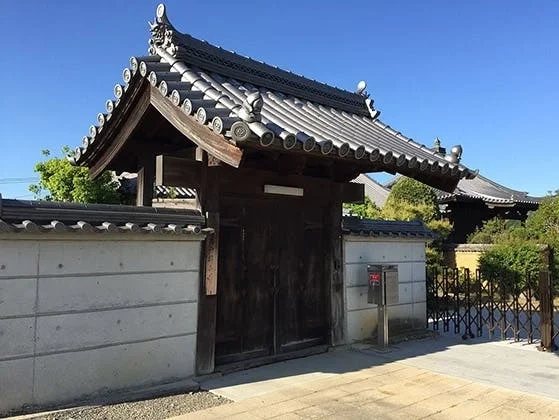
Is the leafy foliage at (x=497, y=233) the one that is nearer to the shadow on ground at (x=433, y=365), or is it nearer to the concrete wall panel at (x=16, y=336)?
the shadow on ground at (x=433, y=365)

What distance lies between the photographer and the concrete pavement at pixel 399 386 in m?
4.91

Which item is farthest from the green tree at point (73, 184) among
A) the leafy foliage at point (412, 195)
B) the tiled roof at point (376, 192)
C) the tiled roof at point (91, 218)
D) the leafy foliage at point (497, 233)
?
the tiled roof at point (376, 192)

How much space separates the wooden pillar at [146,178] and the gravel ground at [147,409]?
3277 mm

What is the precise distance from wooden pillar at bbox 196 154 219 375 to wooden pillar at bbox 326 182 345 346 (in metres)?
2.28

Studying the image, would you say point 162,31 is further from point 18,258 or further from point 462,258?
point 462,258

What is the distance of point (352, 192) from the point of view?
805 centimetres

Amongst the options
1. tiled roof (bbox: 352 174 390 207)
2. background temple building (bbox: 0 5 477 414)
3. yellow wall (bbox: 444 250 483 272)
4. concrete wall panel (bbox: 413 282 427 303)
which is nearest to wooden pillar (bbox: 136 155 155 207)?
background temple building (bbox: 0 5 477 414)

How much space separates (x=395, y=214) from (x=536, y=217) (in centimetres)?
561

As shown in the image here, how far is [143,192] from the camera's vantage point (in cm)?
747

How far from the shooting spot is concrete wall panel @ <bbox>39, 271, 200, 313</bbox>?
15.9 feet

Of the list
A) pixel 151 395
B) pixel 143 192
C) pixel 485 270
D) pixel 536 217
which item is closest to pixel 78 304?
pixel 151 395

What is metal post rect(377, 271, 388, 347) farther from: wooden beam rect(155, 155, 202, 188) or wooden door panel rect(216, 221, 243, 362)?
wooden beam rect(155, 155, 202, 188)

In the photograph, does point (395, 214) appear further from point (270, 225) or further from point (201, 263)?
point (201, 263)

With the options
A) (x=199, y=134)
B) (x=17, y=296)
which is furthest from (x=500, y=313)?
(x=17, y=296)
